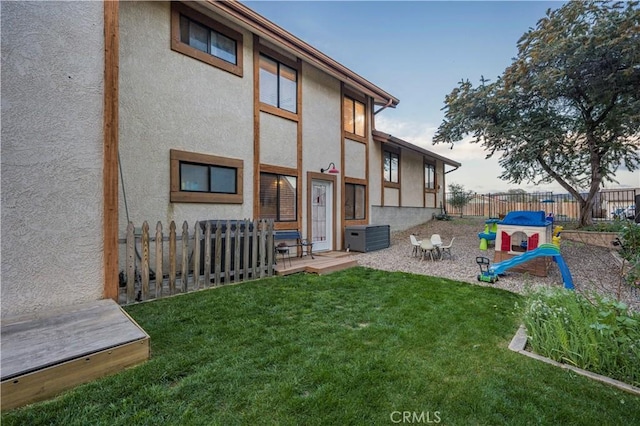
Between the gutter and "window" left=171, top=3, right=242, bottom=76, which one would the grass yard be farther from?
the gutter

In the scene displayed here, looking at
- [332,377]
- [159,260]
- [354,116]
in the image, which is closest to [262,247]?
[159,260]

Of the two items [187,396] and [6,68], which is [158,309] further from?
[6,68]

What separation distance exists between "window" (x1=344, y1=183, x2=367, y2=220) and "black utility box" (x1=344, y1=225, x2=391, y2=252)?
82cm

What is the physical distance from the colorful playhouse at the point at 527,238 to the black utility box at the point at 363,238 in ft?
12.6

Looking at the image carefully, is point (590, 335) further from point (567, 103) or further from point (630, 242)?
point (567, 103)

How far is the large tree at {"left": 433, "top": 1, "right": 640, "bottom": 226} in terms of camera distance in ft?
24.0

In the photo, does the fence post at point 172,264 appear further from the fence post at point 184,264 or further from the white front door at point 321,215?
the white front door at point 321,215

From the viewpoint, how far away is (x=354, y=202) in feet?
35.3

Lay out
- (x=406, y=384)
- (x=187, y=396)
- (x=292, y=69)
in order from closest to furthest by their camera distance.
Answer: (x=187, y=396)
(x=406, y=384)
(x=292, y=69)

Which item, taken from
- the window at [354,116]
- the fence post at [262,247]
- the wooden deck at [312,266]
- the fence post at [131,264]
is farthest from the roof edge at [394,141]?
the fence post at [131,264]

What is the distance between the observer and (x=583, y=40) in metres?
7.34

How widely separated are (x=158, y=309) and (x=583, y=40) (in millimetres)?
11684

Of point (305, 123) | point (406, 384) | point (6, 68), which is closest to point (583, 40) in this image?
point (305, 123)

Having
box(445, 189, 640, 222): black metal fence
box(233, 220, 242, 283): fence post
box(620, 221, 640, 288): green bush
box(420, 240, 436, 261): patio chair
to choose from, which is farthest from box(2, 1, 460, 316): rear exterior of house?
box(445, 189, 640, 222): black metal fence
